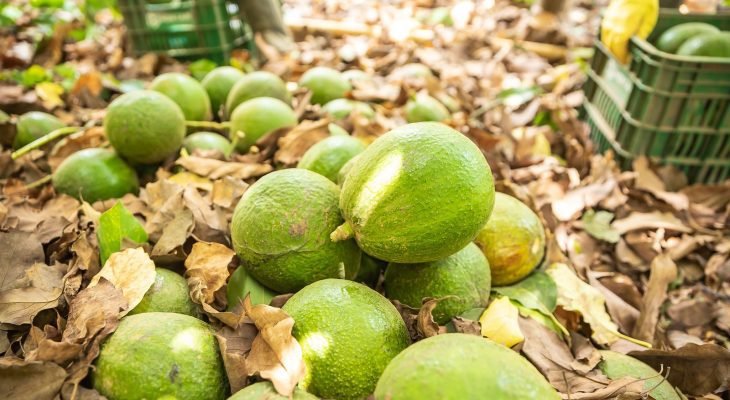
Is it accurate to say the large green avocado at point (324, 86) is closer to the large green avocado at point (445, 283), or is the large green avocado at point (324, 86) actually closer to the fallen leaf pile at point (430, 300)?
the fallen leaf pile at point (430, 300)

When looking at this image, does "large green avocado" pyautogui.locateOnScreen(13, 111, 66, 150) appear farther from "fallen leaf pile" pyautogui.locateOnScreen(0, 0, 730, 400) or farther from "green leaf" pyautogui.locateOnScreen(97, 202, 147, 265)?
"green leaf" pyautogui.locateOnScreen(97, 202, 147, 265)

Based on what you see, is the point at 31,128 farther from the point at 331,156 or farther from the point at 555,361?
the point at 555,361

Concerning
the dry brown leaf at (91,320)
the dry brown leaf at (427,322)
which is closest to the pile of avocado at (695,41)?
the dry brown leaf at (427,322)

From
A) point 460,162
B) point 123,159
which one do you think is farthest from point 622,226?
point 123,159

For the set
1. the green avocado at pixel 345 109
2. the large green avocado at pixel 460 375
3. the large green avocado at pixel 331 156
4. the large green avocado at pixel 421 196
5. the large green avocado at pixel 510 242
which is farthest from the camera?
the green avocado at pixel 345 109

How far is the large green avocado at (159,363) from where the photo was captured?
45.6 inches

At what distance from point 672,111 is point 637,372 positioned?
1.73 m

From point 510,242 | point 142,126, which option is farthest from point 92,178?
point 510,242

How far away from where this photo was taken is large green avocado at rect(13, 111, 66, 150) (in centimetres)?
260

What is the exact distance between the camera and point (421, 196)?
1.32 metres

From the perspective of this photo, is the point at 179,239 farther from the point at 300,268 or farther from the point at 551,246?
the point at 551,246

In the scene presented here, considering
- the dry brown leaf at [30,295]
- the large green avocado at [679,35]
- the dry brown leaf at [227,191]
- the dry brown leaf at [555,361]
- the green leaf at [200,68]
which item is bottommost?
the dry brown leaf at [555,361]

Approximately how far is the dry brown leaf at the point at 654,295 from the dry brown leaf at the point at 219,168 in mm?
1663

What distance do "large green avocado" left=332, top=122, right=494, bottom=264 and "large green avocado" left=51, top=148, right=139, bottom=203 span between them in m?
1.31
